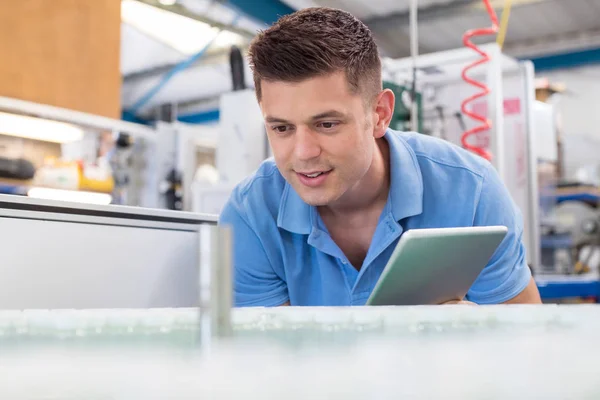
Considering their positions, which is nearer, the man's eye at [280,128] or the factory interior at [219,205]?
the factory interior at [219,205]

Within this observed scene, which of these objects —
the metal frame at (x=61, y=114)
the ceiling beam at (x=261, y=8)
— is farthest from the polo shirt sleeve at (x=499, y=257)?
the ceiling beam at (x=261, y=8)

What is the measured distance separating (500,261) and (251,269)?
50cm

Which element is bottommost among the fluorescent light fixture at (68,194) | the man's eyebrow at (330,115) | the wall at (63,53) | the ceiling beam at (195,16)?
the man's eyebrow at (330,115)

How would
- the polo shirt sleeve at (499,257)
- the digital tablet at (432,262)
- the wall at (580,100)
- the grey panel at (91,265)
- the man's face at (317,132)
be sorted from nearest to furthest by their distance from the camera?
1. the digital tablet at (432,262)
2. the grey panel at (91,265)
3. the man's face at (317,132)
4. the polo shirt sleeve at (499,257)
5. the wall at (580,100)

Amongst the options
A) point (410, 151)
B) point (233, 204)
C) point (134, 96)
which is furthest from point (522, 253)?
point (134, 96)

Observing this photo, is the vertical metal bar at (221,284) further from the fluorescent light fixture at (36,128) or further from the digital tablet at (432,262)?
the fluorescent light fixture at (36,128)

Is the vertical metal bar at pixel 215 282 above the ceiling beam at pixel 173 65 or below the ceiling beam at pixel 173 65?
below

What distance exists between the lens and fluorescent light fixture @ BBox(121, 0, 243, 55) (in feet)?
19.1

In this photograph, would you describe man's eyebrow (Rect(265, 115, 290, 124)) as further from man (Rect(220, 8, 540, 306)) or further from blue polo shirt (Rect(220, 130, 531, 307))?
blue polo shirt (Rect(220, 130, 531, 307))

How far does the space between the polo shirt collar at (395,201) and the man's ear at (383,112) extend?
0.21ft

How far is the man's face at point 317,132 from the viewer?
1080mm

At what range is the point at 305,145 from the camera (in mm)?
1086

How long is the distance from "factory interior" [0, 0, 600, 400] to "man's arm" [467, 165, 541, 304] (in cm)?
9

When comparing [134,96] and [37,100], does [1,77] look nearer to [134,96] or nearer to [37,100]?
[37,100]
